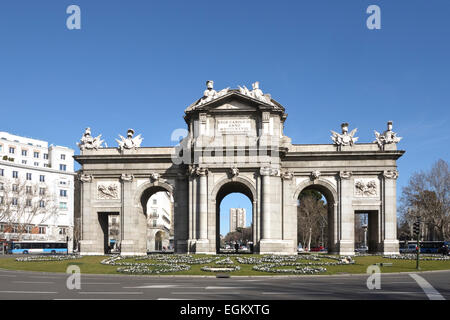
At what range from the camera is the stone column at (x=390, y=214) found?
56.0 metres

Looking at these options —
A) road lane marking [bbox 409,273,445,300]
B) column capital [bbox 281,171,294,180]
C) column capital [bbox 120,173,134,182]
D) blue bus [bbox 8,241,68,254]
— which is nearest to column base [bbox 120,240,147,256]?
column capital [bbox 120,173,134,182]

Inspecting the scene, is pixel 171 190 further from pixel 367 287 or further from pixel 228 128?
pixel 367 287

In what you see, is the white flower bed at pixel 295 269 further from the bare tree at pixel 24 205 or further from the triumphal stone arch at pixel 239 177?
the bare tree at pixel 24 205

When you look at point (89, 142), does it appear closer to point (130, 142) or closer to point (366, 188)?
point (130, 142)

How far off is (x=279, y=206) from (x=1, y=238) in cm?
6796

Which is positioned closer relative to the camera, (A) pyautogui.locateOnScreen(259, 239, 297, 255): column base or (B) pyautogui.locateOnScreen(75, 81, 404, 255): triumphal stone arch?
(A) pyautogui.locateOnScreen(259, 239, 297, 255): column base

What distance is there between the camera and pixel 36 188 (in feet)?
346

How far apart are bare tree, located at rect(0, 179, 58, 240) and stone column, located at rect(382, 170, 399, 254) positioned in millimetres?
67131

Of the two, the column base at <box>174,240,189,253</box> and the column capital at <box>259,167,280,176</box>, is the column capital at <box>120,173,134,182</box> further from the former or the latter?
the column capital at <box>259,167,280,176</box>

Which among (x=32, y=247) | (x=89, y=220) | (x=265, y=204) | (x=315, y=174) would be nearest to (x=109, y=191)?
(x=89, y=220)

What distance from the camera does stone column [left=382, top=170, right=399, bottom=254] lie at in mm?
56031

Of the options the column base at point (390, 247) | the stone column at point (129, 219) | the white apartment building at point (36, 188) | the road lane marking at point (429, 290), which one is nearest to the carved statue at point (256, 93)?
the stone column at point (129, 219)

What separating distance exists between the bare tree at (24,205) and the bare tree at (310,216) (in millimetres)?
52763

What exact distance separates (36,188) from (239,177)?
66536mm
